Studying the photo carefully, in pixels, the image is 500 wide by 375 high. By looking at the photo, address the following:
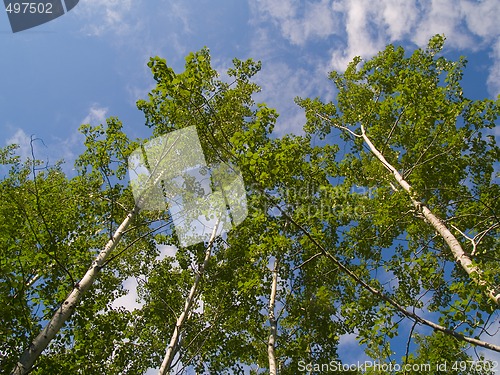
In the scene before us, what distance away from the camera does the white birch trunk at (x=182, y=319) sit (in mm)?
7207

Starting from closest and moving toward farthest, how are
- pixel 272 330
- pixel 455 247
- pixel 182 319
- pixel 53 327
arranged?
1. pixel 53 327
2. pixel 455 247
3. pixel 272 330
4. pixel 182 319

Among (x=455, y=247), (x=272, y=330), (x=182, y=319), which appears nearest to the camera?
(x=455, y=247)

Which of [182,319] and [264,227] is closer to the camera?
[264,227]

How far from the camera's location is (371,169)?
8781mm

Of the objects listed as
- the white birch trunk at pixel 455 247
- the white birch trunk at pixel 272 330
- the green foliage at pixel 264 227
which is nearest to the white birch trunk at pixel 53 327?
the green foliage at pixel 264 227

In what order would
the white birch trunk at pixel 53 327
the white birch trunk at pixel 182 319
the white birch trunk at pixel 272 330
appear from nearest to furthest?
the white birch trunk at pixel 53 327 → the white birch trunk at pixel 182 319 → the white birch trunk at pixel 272 330

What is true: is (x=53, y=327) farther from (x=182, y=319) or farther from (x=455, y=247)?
(x=455, y=247)

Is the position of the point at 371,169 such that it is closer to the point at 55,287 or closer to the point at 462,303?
the point at 462,303

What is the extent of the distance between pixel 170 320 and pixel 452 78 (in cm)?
1046

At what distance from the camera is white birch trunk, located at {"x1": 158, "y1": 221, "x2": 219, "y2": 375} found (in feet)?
23.6

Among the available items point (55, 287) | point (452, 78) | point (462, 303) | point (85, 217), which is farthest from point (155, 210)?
point (452, 78)

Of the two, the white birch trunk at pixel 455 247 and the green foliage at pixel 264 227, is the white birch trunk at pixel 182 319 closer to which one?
the green foliage at pixel 264 227

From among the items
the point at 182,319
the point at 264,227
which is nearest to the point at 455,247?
the point at 264,227

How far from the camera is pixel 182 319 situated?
8.24 meters
